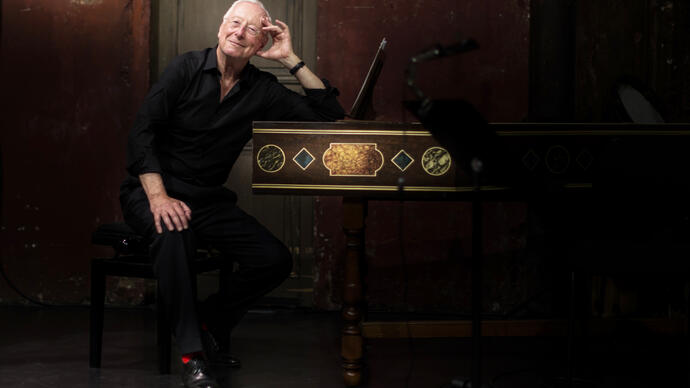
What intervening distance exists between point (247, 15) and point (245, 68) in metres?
0.22

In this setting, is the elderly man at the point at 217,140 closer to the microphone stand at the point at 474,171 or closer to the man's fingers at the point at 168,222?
the man's fingers at the point at 168,222

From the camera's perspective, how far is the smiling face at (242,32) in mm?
3002

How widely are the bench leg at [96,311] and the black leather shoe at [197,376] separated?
1.75 feet

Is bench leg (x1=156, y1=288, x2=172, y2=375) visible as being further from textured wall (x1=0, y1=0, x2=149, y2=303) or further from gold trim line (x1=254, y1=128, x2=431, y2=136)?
textured wall (x1=0, y1=0, x2=149, y2=303)

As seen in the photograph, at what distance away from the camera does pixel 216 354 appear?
3086 millimetres

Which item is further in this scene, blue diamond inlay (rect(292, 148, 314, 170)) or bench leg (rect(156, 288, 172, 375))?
bench leg (rect(156, 288, 172, 375))

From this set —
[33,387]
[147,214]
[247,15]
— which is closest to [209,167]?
[147,214]

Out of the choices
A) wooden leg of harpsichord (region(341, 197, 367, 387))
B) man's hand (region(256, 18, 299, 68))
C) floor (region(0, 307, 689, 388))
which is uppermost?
man's hand (region(256, 18, 299, 68))

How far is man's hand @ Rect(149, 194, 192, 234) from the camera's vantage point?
8.89 feet

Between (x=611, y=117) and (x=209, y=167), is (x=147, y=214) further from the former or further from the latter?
(x=611, y=117)

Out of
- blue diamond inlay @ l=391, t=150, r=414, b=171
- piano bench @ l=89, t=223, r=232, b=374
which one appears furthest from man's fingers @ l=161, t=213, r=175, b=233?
blue diamond inlay @ l=391, t=150, r=414, b=171

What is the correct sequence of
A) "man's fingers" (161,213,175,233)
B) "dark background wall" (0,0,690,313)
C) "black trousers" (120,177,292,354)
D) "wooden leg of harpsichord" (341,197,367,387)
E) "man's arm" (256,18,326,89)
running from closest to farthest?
"man's fingers" (161,213,175,233) → "wooden leg of harpsichord" (341,197,367,387) → "black trousers" (120,177,292,354) → "man's arm" (256,18,326,89) → "dark background wall" (0,0,690,313)

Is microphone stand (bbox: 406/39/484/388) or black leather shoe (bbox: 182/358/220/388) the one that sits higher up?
microphone stand (bbox: 406/39/484/388)

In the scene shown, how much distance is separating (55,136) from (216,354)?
2.00 m
